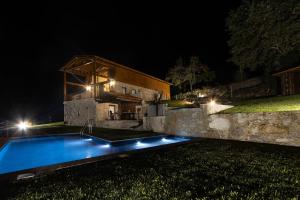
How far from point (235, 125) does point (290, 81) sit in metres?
10.7

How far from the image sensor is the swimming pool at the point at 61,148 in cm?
770

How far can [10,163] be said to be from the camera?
7.17 m

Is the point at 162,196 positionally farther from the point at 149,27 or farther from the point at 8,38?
the point at 8,38

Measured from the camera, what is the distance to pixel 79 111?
19.4 metres

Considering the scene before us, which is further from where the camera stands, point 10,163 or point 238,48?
point 238,48

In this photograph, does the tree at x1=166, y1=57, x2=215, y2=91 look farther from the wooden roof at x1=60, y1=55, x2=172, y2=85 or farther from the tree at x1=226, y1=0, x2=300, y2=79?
the wooden roof at x1=60, y1=55, x2=172, y2=85

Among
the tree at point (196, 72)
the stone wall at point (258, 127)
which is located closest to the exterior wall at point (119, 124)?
the stone wall at point (258, 127)

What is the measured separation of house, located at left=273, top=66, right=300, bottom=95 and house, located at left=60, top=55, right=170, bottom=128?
37.7 feet

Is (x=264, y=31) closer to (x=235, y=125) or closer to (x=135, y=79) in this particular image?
(x=235, y=125)

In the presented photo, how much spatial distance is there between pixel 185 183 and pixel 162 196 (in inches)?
28.1

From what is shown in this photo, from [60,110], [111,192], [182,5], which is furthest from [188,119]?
[60,110]

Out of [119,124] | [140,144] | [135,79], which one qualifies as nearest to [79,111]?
[119,124]

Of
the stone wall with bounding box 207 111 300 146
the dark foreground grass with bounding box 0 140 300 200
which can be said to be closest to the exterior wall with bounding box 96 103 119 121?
the stone wall with bounding box 207 111 300 146

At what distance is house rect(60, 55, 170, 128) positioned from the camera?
17.4 meters
